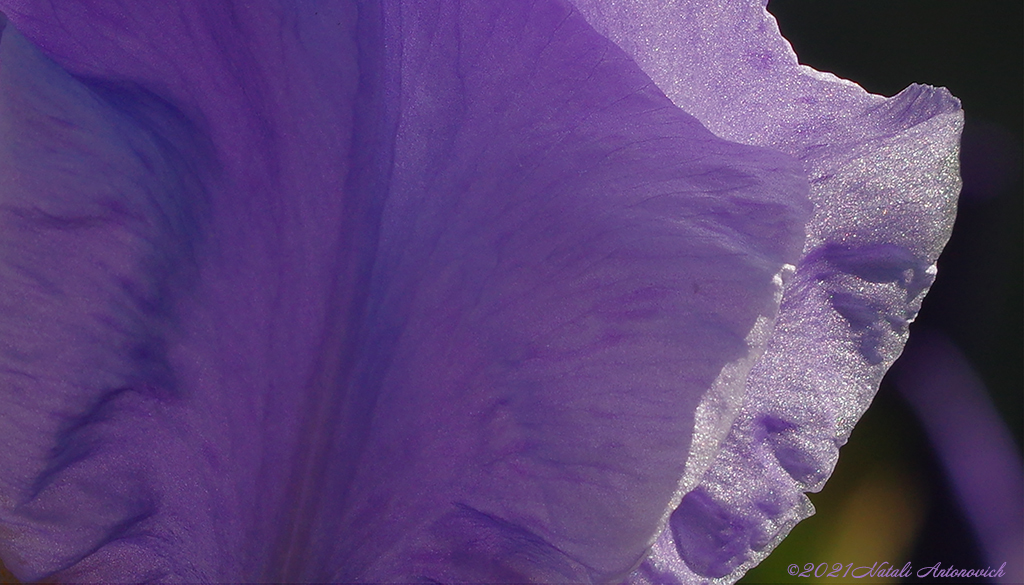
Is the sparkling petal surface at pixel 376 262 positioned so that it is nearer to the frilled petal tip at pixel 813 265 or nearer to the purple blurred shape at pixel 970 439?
the frilled petal tip at pixel 813 265

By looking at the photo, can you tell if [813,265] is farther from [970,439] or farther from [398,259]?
[970,439]

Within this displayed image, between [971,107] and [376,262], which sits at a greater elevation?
[971,107]

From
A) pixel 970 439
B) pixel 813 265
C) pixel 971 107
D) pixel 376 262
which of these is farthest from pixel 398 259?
pixel 971 107

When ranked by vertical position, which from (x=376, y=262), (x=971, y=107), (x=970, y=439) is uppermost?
(x=971, y=107)

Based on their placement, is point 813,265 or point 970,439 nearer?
point 813,265

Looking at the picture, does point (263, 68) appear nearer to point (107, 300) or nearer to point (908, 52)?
point (107, 300)

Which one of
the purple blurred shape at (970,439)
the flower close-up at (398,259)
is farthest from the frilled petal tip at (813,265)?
the purple blurred shape at (970,439)

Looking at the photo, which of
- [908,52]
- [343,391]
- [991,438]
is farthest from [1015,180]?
[343,391]

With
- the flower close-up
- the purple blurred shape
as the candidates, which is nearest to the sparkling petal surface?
the flower close-up

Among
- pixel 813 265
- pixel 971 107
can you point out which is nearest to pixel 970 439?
pixel 971 107
